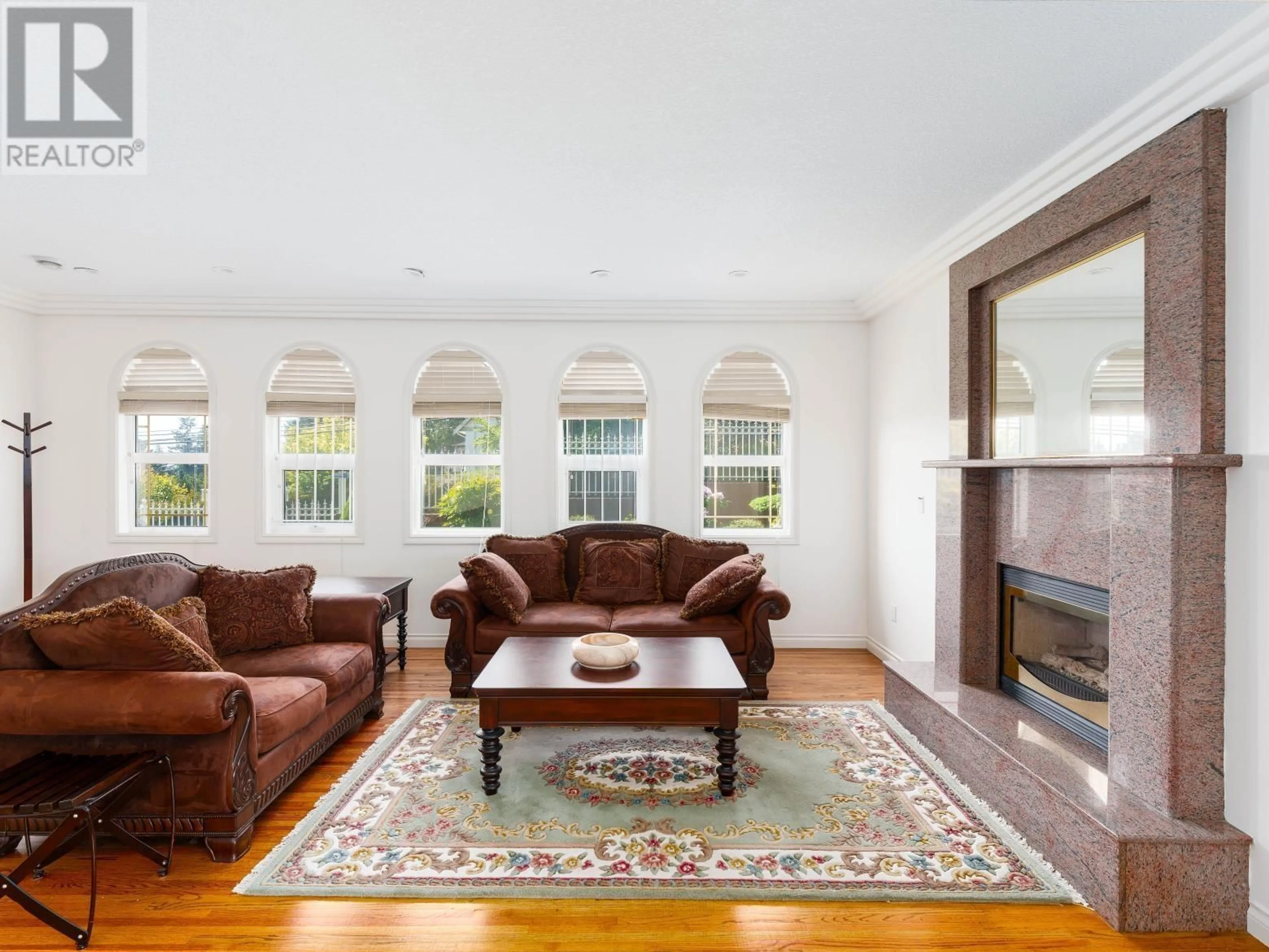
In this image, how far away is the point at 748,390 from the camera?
5.45 m

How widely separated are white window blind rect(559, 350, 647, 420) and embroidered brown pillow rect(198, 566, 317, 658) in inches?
99.6

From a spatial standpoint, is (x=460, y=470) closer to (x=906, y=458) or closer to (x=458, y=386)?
(x=458, y=386)

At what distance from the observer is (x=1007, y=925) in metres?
2.08

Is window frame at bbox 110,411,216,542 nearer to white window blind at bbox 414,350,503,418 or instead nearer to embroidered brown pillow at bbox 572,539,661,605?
white window blind at bbox 414,350,503,418

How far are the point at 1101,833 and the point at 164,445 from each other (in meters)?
6.56

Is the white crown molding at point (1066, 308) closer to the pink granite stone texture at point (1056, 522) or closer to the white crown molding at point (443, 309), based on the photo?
the pink granite stone texture at point (1056, 522)

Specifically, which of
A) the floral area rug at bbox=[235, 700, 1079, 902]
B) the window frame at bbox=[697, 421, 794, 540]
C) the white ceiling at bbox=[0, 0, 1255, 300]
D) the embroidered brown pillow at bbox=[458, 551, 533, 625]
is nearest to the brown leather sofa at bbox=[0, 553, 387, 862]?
the floral area rug at bbox=[235, 700, 1079, 902]

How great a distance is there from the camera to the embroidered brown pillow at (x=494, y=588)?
4199 millimetres

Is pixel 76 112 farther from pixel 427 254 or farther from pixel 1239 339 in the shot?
pixel 1239 339

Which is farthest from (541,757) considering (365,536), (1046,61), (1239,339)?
(1046,61)

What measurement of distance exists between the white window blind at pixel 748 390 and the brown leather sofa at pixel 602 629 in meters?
1.70

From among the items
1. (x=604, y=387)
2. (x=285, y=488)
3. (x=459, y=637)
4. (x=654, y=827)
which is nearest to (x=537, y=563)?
(x=459, y=637)

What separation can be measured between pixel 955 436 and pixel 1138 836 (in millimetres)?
2237
